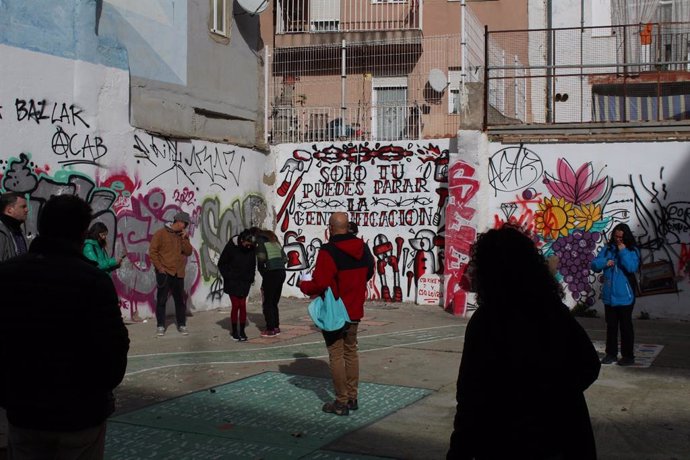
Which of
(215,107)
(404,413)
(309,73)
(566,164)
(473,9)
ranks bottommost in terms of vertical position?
(404,413)

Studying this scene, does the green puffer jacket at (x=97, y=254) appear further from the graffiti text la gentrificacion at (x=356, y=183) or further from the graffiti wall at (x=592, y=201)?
the graffiti text la gentrificacion at (x=356, y=183)

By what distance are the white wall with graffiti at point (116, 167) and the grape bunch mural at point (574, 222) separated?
621 cm

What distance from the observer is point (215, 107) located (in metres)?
17.4

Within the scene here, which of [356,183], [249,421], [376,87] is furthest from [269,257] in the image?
[376,87]

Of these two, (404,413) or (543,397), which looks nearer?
(543,397)

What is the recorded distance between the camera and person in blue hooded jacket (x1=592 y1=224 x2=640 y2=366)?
961 centimetres

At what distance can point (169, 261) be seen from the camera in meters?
12.2

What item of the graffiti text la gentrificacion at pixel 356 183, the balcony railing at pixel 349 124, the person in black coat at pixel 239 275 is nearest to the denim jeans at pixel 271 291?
the person in black coat at pixel 239 275

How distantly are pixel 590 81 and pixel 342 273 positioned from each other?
35.6ft

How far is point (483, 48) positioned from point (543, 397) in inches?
554

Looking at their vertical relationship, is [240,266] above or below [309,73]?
below

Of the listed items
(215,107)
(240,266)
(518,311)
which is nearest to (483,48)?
(215,107)

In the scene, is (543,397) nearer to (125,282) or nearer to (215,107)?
(125,282)

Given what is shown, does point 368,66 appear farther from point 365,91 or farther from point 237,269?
point 237,269
